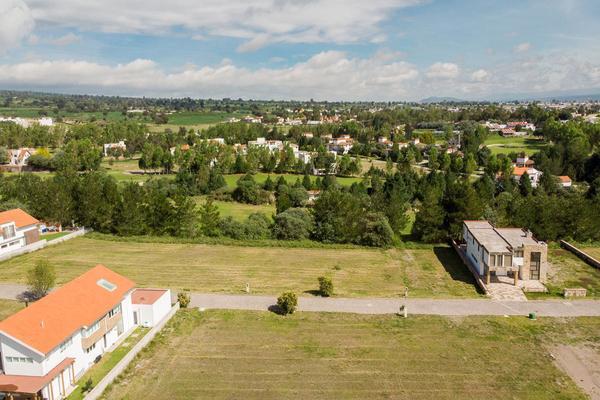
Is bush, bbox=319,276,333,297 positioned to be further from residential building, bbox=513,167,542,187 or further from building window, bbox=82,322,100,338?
residential building, bbox=513,167,542,187

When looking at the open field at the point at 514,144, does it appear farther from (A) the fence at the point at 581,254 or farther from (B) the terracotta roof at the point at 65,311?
(B) the terracotta roof at the point at 65,311

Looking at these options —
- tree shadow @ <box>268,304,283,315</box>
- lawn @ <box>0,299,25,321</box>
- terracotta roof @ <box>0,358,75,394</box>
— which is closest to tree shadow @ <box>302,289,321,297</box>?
tree shadow @ <box>268,304,283,315</box>

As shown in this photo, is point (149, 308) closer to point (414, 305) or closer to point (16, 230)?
point (414, 305)

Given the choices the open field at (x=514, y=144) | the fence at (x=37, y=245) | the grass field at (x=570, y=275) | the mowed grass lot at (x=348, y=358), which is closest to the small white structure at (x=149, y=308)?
the mowed grass lot at (x=348, y=358)

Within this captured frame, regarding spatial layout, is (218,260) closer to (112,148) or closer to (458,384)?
(458,384)

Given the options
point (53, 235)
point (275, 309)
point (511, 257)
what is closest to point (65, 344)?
point (275, 309)
